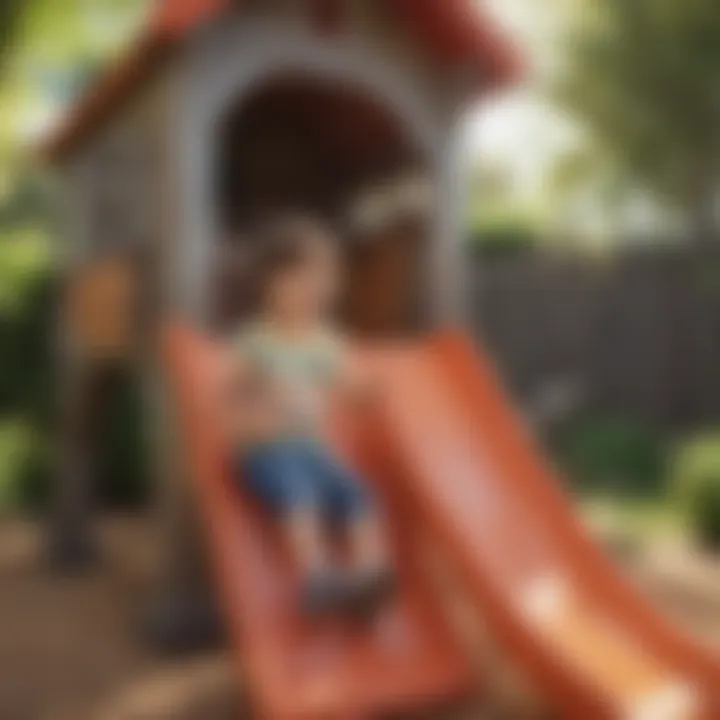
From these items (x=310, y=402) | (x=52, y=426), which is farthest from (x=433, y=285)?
(x=52, y=426)

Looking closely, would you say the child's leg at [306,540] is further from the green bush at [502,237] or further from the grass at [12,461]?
the green bush at [502,237]

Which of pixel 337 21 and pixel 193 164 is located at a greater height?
pixel 337 21

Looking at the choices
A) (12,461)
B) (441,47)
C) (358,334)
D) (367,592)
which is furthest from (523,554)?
(12,461)

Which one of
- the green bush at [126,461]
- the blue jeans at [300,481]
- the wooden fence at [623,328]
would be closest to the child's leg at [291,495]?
the blue jeans at [300,481]

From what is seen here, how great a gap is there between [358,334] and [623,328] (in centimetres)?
151

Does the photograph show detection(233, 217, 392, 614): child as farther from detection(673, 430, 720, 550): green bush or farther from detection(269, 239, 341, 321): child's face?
detection(673, 430, 720, 550): green bush

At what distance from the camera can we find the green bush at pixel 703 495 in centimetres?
218

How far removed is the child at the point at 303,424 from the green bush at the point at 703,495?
89cm

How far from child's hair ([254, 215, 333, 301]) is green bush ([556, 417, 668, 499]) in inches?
49.2

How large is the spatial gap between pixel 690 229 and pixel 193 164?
1926 mm

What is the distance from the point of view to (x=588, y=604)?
1.34 metres

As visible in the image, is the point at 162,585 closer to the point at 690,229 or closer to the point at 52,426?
the point at 52,426

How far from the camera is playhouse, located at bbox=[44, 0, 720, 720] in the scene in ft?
4.14

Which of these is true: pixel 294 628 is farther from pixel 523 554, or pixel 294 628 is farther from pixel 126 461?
pixel 126 461
